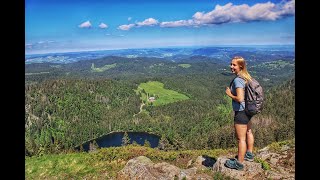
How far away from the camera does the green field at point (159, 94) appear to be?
16496cm

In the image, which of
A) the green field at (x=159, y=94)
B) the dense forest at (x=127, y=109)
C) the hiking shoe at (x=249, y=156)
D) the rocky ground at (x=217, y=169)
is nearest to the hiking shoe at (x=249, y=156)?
the hiking shoe at (x=249, y=156)

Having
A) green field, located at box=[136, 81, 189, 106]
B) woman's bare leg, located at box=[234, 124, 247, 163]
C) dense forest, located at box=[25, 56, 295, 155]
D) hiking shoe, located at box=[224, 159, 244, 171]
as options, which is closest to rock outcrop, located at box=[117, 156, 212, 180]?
hiking shoe, located at box=[224, 159, 244, 171]

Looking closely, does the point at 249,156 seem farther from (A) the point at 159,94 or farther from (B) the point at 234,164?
(A) the point at 159,94

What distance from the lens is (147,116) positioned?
461ft

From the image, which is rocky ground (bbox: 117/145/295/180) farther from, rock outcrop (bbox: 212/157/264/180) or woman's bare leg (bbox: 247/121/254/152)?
woman's bare leg (bbox: 247/121/254/152)

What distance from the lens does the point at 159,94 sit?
176 metres

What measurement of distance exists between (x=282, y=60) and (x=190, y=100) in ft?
228

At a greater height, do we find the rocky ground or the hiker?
the hiker

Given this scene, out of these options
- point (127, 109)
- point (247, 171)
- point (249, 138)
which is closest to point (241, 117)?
point (249, 138)

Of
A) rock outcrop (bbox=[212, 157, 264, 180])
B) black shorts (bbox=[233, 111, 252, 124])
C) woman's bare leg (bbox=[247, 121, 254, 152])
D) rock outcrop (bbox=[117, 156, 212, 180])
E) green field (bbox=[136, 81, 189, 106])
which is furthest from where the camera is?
green field (bbox=[136, 81, 189, 106])

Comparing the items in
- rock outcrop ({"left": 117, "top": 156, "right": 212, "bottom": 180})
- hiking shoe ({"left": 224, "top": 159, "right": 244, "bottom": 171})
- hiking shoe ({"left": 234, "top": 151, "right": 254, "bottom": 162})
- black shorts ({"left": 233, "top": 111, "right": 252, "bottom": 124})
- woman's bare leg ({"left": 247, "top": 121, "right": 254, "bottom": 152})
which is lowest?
rock outcrop ({"left": 117, "top": 156, "right": 212, "bottom": 180})

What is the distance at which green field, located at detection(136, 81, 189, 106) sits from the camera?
16496cm

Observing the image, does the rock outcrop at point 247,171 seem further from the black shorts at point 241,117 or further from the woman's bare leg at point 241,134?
the black shorts at point 241,117
